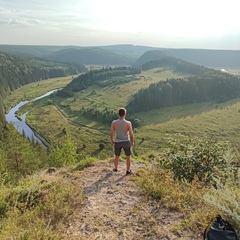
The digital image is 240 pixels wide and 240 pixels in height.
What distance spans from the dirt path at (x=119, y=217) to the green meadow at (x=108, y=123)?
57.0 metres

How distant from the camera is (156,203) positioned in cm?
774

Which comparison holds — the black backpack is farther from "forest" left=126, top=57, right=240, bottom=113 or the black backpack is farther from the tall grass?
"forest" left=126, top=57, right=240, bottom=113

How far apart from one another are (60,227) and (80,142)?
77.4m

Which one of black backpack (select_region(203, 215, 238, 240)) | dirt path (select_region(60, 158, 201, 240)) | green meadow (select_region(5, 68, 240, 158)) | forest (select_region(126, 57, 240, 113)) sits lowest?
green meadow (select_region(5, 68, 240, 158))

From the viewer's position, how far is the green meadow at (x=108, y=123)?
8412 cm

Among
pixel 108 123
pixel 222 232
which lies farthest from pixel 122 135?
pixel 108 123

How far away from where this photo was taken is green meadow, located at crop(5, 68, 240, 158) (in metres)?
84.1

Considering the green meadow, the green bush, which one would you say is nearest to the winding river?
the green meadow

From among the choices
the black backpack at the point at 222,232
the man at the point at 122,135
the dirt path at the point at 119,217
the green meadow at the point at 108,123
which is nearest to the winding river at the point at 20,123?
the green meadow at the point at 108,123

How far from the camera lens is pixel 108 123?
104000 millimetres

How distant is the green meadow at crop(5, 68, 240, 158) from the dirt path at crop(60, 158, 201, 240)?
5700 centimetres

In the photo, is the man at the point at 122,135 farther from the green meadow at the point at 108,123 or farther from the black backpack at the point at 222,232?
the green meadow at the point at 108,123

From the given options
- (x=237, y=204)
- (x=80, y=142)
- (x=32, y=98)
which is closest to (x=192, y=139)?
(x=237, y=204)

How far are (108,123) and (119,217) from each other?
318ft
